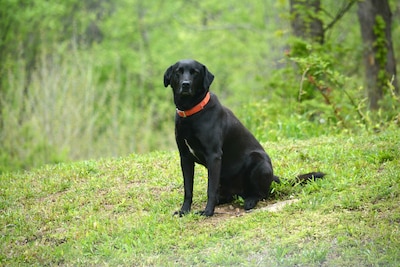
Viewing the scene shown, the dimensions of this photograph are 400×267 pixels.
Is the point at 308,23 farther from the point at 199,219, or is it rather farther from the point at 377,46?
the point at 199,219

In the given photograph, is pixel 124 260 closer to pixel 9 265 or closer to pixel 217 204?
pixel 9 265

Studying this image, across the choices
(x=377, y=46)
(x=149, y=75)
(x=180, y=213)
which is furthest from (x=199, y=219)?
(x=149, y=75)

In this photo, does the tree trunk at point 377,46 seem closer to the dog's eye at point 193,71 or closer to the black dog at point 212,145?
the black dog at point 212,145

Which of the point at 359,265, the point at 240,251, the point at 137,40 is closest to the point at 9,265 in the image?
the point at 240,251

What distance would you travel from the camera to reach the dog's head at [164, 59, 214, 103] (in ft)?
20.1

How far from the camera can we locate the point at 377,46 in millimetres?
13383

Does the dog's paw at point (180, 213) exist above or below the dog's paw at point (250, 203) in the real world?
below

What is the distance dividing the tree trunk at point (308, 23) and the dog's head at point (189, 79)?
7.58 m

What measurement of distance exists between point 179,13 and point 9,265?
28.6 metres

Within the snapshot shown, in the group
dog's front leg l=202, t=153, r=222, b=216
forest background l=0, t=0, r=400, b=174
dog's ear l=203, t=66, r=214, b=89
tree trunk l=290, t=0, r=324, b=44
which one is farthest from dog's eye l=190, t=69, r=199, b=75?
tree trunk l=290, t=0, r=324, b=44

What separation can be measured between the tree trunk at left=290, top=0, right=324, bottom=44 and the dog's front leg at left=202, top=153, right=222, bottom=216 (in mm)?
7844

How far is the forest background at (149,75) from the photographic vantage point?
457 inches

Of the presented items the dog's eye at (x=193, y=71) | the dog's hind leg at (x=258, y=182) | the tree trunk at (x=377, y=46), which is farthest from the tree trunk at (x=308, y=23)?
the dog's eye at (x=193, y=71)

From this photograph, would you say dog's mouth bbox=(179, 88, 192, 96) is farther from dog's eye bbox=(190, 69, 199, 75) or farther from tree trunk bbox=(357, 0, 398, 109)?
tree trunk bbox=(357, 0, 398, 109)
